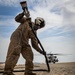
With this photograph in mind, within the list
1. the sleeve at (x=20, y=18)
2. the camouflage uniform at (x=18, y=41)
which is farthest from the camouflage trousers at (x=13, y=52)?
the sleeve at (x=20, y=18)

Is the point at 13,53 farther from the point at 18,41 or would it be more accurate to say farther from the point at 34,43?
the point at 34,43

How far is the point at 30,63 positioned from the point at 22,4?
4.61 feet

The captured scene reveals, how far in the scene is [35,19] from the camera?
25.6ft

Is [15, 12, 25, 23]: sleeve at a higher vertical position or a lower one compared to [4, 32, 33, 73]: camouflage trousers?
higher

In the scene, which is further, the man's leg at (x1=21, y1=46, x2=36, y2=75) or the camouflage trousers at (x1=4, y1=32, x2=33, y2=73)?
the man's leg at (x1=21, y1=46, x2=36, y2=75)

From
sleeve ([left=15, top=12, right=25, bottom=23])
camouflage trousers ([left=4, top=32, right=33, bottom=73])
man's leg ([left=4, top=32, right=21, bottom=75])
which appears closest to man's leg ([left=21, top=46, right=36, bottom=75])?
camouflage trousers ([left=4, top=32, right=33, bottom=73])

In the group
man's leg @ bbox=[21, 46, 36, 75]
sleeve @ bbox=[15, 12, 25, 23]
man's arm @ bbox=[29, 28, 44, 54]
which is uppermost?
sleeve @ bbox=[15, 12, 25, 23]

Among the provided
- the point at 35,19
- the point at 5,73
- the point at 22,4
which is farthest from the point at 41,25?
the point at 5,73

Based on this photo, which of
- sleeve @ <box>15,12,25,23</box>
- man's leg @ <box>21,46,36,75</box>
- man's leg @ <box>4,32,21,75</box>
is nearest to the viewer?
sleeve @ <box>15,12,25,23</box>

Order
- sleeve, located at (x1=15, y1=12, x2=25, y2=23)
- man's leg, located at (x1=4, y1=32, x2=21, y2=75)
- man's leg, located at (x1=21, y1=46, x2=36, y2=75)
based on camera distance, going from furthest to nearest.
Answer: man's leg, located at (x1=21, y1=46, x2=36, y2=75) < man's leg, located at (x1=4, y1=32, x2=21, y2=75) < sleeve, located at (x1=15, y1=12, x2=25, y2=23)

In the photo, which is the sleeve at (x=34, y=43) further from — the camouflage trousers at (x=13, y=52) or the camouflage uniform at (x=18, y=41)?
the camouflage trousers at (x=13, y=52)

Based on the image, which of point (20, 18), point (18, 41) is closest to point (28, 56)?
point (18, 41)

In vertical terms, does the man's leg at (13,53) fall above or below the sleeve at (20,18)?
below

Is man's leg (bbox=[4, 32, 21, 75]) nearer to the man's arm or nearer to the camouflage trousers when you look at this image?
the camouflage trousers
